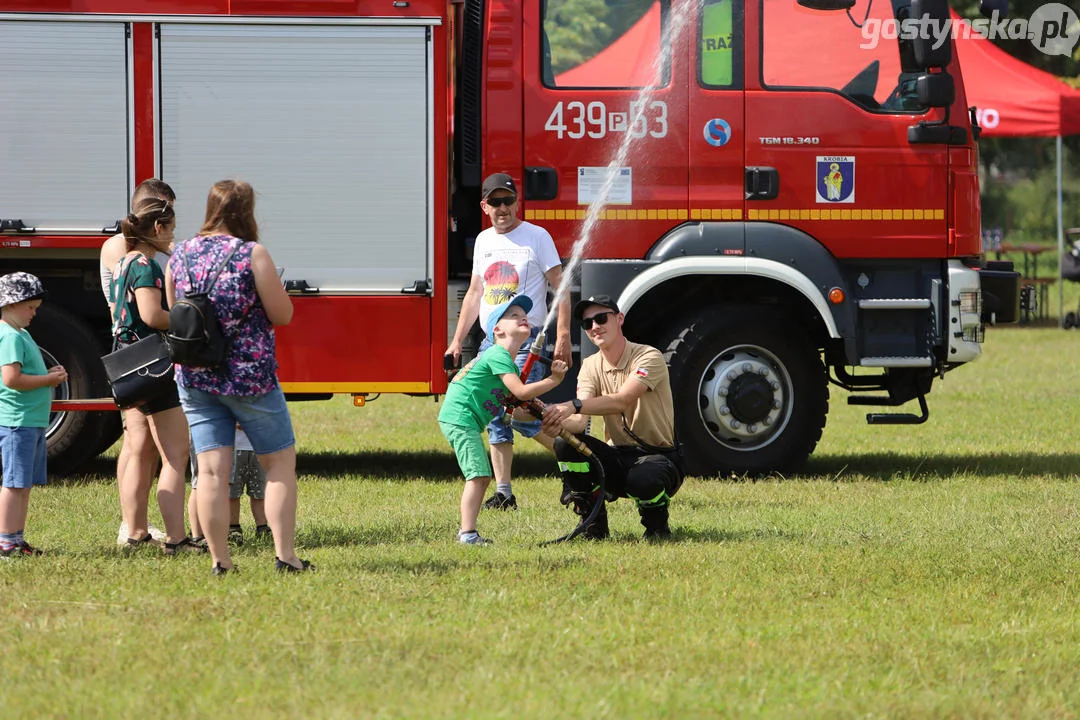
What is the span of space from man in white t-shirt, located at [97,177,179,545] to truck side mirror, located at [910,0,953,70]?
4469 mm

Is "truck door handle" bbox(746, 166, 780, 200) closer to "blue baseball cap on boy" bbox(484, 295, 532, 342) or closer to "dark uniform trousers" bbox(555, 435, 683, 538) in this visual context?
"blue baseball cap on boy" bbox(484, 295, 532, 342)

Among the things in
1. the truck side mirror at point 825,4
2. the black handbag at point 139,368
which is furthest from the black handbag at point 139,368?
the truck side mirror at point 825,4

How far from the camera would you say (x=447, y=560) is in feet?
20.5

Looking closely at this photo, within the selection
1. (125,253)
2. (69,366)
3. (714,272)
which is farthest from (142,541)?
(714,272)

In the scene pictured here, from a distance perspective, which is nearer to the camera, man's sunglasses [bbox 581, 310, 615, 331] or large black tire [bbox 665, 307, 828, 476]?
man's sunglasses [bbox 581, 310, 615, 331]

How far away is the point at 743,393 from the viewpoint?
29.8ft

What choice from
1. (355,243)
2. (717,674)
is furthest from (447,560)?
(355,243)

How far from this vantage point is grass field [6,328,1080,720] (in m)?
4.29

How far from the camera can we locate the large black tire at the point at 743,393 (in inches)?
356

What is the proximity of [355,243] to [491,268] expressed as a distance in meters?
1.20

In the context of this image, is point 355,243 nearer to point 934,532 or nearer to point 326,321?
point 326,321

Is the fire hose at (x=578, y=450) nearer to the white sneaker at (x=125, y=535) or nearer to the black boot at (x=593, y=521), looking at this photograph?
the black boot at (x=593, y=521)

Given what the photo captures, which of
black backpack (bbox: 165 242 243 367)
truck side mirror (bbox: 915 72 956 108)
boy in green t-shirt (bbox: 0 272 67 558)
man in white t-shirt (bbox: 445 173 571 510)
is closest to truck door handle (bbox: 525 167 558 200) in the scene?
man in white t-shirt (bbox: 445 173 571 510)

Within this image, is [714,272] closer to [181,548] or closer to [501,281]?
[501,281]
